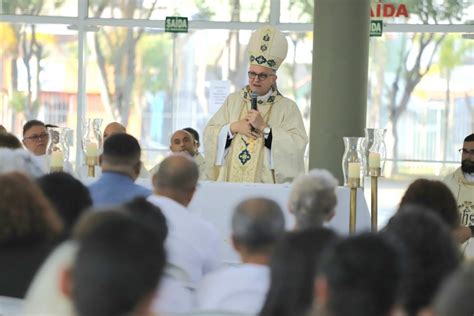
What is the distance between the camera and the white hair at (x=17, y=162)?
556 cm

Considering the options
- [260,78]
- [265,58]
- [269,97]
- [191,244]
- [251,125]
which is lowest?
[191,244]

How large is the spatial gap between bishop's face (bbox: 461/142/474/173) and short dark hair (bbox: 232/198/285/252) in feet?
16.2

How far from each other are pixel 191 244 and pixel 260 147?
3589 mm

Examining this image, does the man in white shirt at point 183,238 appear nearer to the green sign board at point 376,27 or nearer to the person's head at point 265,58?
the person's head at point 265,58

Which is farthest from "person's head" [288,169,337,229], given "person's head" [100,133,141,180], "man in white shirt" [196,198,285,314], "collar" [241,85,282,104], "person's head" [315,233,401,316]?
"collar" [241,85,282,104]

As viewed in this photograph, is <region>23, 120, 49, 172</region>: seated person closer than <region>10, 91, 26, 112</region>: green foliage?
Yes

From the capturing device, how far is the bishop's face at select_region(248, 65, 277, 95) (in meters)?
8.01

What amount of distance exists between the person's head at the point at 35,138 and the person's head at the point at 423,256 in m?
6.51

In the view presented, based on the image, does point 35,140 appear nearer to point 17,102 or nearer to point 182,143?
point 182,143

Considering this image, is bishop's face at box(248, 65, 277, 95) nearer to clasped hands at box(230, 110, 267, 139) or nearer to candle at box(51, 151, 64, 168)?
clasped hands at box(230, 110, 267, 139)

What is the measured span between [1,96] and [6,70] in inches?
12.1

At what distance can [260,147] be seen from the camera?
8047 mm

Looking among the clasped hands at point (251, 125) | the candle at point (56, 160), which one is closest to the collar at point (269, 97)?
the clasped hands at point (251, 125)

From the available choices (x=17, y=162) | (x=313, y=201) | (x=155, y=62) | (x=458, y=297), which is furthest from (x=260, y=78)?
(x=458, y=297)
